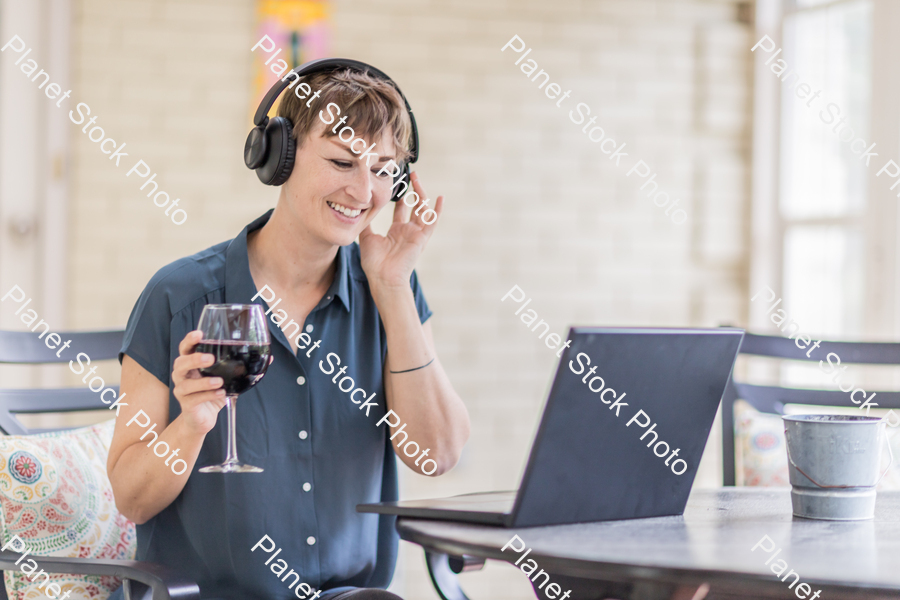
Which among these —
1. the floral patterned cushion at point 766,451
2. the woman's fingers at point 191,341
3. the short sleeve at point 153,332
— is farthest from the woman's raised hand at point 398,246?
the floral patterned cushion at point 766,451

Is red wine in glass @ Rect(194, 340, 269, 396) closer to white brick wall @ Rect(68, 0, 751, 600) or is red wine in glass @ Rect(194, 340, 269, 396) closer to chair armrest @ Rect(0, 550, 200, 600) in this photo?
chair armrest @ Rect(0, 550, 200, 600)

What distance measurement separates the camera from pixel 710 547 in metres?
0.98

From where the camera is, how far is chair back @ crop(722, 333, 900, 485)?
79.5 inches

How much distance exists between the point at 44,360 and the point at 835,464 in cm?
144

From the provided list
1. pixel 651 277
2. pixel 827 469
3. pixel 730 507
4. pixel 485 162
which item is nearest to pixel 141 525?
pixel 730 507

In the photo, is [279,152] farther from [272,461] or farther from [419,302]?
[272,461]

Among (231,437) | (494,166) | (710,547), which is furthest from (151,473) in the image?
(494,166)

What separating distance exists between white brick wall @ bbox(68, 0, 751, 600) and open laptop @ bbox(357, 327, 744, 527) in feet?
7.19

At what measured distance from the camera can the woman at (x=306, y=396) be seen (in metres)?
1.45

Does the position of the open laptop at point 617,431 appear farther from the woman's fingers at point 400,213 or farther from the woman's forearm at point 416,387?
the woman's fingers at point 400,213

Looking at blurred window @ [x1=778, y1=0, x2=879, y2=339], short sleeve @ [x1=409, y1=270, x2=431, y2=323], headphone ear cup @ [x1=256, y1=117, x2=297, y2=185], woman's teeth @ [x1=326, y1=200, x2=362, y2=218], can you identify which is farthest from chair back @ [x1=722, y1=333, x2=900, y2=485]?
blurred window @ [x1=778, y1=0, x2=879, y2=339]

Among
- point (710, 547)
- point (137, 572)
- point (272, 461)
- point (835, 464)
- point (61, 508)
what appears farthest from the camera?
point (61, 508)

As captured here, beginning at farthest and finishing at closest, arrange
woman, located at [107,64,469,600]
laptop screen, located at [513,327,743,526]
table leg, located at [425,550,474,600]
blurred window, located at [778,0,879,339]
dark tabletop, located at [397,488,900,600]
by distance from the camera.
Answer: blurred window, located at [778,0,879,339] < woman, located at [107,64,469,600] < table leg, located at [425,550,474,600] < laptop screen, located at [513,327,743,526] < dark tabletop, located at [397,488,900,600]

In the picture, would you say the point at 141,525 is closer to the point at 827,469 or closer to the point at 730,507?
the point at 730,507
